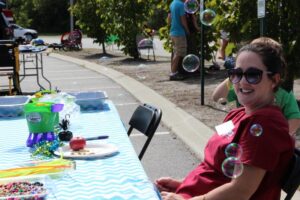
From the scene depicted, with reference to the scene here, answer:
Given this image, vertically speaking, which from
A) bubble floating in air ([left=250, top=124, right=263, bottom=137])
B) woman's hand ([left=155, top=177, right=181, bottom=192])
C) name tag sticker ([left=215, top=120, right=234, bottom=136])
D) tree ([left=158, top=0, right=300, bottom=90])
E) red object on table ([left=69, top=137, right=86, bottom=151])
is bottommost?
woman's hand ([left=155, top=177, right=181, bottom=192])

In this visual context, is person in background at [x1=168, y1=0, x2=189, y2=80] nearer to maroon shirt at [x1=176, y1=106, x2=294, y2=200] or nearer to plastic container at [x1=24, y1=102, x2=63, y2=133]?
plastic container at [x1=24, y1=102, x2=63, y2=133]

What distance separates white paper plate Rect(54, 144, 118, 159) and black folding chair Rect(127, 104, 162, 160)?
813 mm

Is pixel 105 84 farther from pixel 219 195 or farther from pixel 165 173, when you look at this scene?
pixel 219 195

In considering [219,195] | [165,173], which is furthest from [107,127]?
[165,173]

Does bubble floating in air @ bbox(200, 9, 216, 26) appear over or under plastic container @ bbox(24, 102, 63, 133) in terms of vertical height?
over

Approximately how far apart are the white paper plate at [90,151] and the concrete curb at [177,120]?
9.74 feet

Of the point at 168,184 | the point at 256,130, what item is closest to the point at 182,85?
the point at 168,184

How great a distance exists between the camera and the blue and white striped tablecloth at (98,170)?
2.26 metres

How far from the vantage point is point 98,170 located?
260 cm

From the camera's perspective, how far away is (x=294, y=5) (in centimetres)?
792

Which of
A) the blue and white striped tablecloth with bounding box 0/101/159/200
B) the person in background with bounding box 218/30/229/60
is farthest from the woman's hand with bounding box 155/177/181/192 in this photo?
the person in background with bounding box 218/30/229/60

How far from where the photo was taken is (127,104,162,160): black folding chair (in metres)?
3.86

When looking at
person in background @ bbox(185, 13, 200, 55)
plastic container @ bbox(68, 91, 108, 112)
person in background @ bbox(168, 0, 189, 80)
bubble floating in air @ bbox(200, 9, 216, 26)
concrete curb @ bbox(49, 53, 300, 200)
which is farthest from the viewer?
person in background @ bbox(185, 13, 200, 55)

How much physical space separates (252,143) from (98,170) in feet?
2.56
